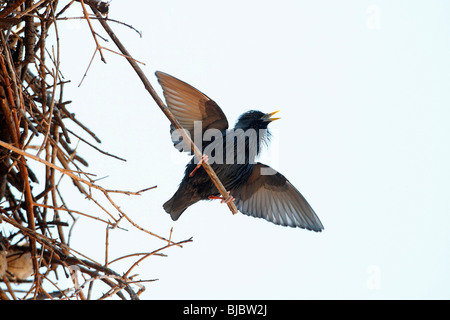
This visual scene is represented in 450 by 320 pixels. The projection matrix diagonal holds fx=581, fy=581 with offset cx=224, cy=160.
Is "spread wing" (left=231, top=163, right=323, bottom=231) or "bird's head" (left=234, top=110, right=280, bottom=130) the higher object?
"bird's head" (left=234, top=110, right=280, bottom=130)

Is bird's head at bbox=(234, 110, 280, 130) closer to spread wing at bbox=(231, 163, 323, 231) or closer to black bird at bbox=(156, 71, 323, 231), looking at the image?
black bird at bbox=(156, 71, 323, 231)

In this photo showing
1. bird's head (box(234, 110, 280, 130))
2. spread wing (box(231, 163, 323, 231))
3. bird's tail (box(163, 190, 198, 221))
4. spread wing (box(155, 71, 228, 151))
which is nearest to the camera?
spread wing (box(155, 71, 228, 151))

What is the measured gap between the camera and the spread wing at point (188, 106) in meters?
3.69

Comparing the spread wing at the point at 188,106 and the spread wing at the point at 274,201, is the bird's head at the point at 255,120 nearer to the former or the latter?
the spread wing at the point at 188,106

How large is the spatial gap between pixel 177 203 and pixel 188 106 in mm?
655

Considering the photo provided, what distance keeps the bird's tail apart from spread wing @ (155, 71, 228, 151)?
316mm

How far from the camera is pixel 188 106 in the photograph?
3789 millimetres

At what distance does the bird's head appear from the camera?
4020mm

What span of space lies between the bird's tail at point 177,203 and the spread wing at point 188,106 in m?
0.32

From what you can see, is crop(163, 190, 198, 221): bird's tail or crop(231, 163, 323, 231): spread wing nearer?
crop(163, 190, 198, 221): bird's tail

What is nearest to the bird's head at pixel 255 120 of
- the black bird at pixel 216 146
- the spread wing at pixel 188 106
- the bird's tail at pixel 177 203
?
the black bird at pixel 216 146

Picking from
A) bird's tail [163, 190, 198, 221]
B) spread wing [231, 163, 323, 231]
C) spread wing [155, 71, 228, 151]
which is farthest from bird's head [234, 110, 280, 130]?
bird's tail [163, 190, 198, 221]

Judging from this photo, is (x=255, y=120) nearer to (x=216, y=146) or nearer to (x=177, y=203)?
(x=216, y=146)
